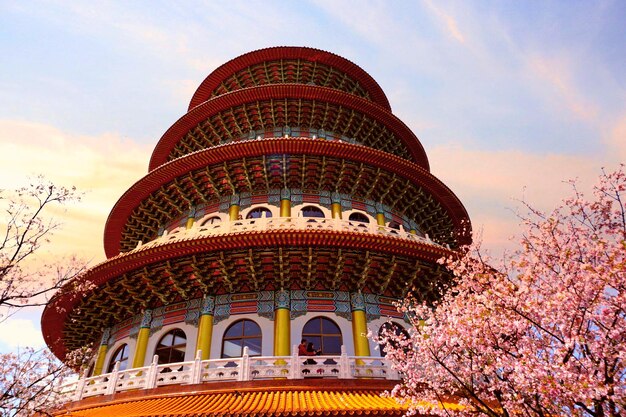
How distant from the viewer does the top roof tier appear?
21969 mm

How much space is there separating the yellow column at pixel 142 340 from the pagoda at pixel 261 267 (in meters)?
0.06

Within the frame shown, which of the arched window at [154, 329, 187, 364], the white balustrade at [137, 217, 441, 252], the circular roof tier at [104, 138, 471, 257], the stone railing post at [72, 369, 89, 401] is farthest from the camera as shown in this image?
the circular roof tier at [104, 138, 471, 257]

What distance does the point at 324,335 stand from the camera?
14.4 m

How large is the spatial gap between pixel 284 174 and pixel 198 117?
6727mm

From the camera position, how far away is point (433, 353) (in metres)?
9.43

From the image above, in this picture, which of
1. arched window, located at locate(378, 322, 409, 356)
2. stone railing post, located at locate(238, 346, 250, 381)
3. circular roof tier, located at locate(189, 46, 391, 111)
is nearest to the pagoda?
stone railing post, located at locate(238, 346, 250, 381)

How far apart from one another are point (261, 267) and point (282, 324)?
2.01 m

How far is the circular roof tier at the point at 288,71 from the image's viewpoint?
2539 cm

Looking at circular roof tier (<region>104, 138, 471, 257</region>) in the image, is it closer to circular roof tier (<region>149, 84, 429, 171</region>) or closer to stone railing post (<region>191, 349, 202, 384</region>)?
circular roof tier (<region>149, 84, 429, 171</region>)

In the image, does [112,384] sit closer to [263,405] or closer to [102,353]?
[102,353]

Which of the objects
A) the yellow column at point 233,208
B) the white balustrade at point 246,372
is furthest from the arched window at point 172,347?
the yellow column at point 233,208

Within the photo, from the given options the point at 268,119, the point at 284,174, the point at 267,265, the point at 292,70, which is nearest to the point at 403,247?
the point at 267,265

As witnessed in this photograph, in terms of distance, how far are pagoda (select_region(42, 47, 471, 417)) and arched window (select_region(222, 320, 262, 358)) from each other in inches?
2.1

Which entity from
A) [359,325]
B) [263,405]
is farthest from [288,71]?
[263,405]
